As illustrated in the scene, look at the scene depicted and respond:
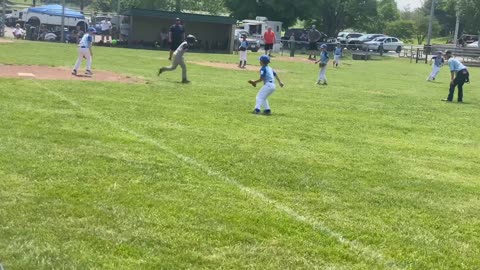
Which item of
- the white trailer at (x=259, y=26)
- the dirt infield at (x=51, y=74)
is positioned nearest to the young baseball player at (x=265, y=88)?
the dirt infield at (x=51, y=74)

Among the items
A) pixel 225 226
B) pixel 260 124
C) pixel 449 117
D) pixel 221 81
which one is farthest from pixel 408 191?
pixel 221 81

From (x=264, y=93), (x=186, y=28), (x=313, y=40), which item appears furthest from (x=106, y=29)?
(x=264, y=93)

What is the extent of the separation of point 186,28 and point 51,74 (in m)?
29.0

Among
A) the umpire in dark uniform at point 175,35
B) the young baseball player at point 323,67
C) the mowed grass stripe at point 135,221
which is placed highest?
the umpire in dark uniform at point 175,35

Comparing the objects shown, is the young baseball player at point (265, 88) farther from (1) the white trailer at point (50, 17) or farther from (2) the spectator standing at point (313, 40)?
(1) the white trailer at point (50, 17)

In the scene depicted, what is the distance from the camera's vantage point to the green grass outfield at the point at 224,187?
561 centimetres

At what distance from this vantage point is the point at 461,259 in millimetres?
5898

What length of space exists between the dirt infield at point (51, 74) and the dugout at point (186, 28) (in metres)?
24.6

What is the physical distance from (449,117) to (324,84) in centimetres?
778

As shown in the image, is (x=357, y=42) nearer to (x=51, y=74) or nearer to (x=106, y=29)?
(x=106, y=29)

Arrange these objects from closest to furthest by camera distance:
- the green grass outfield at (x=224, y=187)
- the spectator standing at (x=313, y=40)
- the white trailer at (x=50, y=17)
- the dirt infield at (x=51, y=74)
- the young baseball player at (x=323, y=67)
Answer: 1. the green grass outfield at (x=224, y=187)
2. the dirt infield at (x=51, y=74)
3. the young baseball player at (x=323, y=67)
4. the white trailer at (x=50, y=17)
5. the spectator standing at (x=313, y=40)

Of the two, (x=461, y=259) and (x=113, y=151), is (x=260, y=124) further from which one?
(x=461, y=259)

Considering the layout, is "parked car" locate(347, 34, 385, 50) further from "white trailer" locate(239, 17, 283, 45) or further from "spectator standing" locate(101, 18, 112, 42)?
"spectator standing" locate(101, 18, 112, 42)

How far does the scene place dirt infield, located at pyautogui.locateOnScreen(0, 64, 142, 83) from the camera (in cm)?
1846
